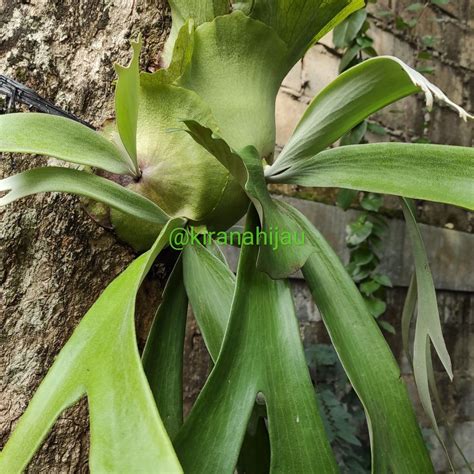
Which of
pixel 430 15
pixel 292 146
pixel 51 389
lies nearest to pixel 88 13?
pixel 292 146

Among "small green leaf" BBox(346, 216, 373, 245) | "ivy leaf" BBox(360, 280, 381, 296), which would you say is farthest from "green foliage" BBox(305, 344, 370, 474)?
"small green leaf" BBox(346, 216, 373, 245)

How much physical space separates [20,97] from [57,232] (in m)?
0.14

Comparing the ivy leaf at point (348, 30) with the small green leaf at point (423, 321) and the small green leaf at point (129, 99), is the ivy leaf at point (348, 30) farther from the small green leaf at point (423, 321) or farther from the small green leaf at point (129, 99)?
the small green leaf at point (129, 99)

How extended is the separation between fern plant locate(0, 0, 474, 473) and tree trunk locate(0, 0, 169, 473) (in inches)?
1.5

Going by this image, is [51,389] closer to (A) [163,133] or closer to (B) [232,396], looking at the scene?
(B) [232,396]

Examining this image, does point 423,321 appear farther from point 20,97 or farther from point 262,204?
point 20,97

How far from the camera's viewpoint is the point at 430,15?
6.52ft

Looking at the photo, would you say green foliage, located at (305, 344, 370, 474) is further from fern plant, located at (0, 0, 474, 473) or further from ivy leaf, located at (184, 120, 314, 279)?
ivy leaf, located at (184, 120, 314, 279)

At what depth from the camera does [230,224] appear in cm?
62

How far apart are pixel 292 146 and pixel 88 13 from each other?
28cm

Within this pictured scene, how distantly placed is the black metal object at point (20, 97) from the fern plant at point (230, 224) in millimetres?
74

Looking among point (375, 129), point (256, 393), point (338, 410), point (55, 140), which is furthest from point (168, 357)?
point (375, 129)

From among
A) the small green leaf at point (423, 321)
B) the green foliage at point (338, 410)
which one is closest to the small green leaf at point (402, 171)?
the small green leaf at point (423, 321)

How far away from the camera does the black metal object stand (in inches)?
21.5
